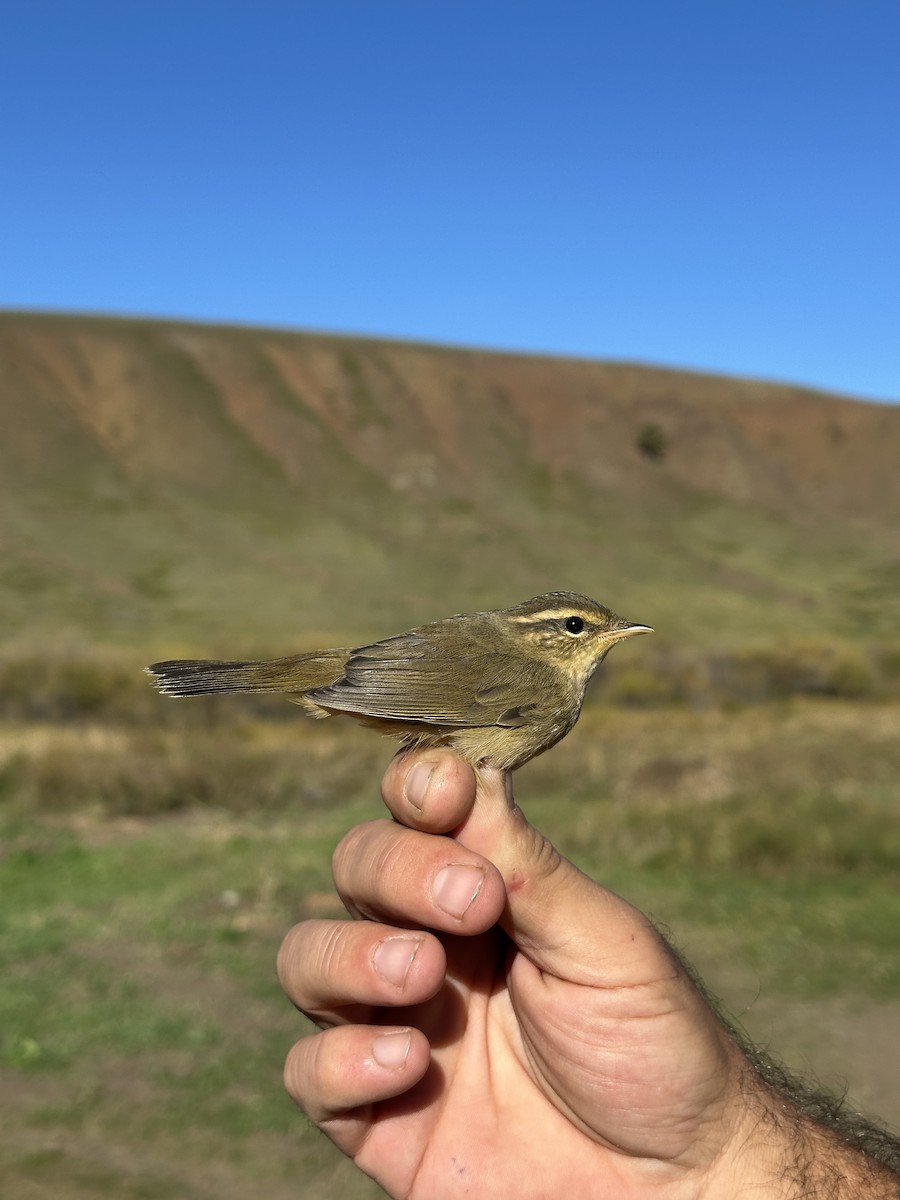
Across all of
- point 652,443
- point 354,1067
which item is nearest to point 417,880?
point 354,1067

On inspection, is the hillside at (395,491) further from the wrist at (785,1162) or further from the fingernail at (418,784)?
the wrist at (785,1162)

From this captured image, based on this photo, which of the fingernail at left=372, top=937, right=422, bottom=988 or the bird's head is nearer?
the fingernail at left=372, top=937, right=422, bottom=988

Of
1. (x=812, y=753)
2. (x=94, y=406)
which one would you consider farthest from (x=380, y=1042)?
(x=94, y=406)

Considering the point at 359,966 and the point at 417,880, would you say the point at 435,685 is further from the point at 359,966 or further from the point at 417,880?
the point at 359,966

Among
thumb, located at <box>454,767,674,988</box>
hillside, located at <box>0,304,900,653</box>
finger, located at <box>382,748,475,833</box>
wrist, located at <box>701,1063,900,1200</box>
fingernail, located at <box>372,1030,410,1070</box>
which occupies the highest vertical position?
hillside, located at <box>0,304,900,653</box>

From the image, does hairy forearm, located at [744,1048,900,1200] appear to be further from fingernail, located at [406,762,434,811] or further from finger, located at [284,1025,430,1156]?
fingernail, located at [406,762,434,811]

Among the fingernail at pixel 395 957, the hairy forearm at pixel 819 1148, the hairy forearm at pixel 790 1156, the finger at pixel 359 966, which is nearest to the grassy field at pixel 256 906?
the hairy forearm at pixel 819 1148

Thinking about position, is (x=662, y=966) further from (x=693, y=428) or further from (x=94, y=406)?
(x=693, y=428)

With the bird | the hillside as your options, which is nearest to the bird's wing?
the bird
